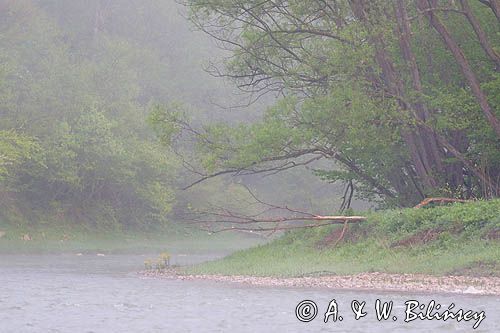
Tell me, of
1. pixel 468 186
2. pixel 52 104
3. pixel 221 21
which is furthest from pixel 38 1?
pixel 468 186

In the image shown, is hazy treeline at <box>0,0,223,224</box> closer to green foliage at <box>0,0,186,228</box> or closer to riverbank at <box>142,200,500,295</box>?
green foliage at <box>0,0,186,228</box>

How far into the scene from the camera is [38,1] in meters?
67.6

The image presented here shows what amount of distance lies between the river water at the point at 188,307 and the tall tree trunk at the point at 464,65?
907cm

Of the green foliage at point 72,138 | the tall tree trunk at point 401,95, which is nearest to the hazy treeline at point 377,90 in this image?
the tall tree trunk at point 401,95

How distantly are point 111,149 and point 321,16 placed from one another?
21757 millimetres

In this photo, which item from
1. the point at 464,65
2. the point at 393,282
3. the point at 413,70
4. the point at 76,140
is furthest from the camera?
the point at 76,140

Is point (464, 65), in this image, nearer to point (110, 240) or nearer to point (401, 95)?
point (401, 95)

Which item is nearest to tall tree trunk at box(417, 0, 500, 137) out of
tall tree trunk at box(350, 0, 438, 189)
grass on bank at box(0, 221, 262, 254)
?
tall tree trunk at box(350, 0, 438, 189)

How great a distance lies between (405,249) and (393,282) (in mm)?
3325

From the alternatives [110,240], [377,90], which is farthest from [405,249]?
[110,240]

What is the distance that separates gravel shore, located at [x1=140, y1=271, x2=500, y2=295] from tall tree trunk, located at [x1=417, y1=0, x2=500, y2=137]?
7152mm

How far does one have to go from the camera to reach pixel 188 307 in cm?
1733

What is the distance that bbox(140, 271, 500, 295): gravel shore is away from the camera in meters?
18.5

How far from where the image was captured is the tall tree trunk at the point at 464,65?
85.1ft
